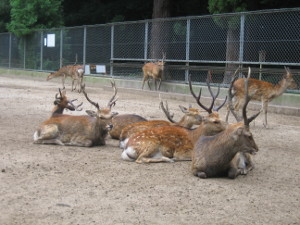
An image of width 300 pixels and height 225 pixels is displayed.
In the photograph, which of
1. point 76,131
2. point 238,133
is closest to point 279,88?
point 76,131

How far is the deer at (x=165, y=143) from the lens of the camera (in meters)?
7.04

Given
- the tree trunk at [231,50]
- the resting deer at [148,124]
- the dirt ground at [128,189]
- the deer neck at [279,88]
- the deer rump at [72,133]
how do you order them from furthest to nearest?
1. the tree trunk at [231,50]
2. the deer neck at [279,88]
3. the deer rump at [72,133]
4. the resting deer at [148,124]
5. the dirt ground at [128,189]

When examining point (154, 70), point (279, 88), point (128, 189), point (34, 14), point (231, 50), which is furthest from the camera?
point (34, 14)

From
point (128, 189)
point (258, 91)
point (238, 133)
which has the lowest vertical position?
point (128, 189)

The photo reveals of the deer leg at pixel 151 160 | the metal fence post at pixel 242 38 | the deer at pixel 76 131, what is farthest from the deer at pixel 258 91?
the deer leg at pixel 151 160

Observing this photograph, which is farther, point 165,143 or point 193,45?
point 193,45

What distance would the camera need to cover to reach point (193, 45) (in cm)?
1627

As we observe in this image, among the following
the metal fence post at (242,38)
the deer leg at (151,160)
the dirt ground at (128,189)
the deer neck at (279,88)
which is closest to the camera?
the dirt ground at (128,189)

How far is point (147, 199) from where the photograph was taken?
537cm

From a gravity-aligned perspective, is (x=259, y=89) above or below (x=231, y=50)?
below

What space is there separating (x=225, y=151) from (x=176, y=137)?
114cm

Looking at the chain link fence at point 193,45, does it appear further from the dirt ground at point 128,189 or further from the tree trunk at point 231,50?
the dirt ground at point 128,189

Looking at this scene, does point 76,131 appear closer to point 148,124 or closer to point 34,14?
point 148,124

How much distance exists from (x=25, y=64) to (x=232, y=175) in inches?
873
